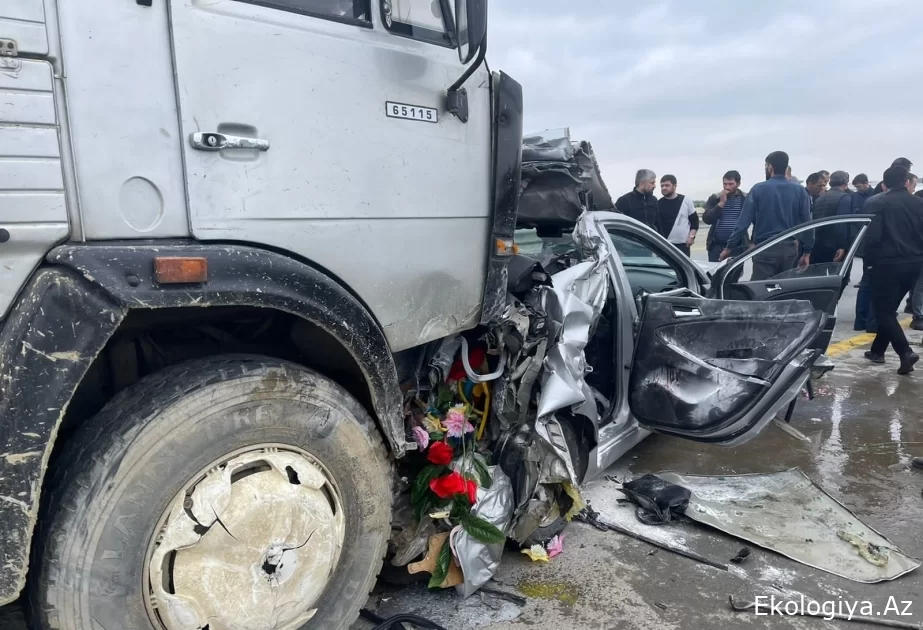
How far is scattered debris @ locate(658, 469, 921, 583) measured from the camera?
108 inches

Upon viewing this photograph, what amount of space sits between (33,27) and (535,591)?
2478 mm

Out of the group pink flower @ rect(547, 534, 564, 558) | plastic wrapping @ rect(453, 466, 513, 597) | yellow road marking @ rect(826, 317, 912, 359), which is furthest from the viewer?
yellow road marking @ rect(826, 317, 912, 359)

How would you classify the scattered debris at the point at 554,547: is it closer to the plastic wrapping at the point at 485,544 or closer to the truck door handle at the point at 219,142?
the plastic wrapping at the point at 485,544

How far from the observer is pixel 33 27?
4.59 feet

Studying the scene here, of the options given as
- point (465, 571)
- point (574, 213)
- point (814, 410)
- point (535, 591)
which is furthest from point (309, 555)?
point (814, 410)

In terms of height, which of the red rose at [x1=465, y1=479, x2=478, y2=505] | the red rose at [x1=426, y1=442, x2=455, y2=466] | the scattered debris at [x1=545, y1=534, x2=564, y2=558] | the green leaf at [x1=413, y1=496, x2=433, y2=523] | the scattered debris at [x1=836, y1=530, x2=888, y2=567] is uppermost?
the red rose at [x1=426, y1=442, x2=455, y2=466]

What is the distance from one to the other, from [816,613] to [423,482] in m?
1.59

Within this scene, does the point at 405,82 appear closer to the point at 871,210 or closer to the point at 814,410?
the point at 814,410

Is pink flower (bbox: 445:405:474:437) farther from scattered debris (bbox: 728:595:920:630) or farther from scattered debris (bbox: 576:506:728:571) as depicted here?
scattered debris (bbox: 728:595:920:630)

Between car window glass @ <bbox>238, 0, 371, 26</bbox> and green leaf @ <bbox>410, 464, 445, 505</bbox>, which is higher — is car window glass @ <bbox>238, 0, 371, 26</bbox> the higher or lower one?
the higher one

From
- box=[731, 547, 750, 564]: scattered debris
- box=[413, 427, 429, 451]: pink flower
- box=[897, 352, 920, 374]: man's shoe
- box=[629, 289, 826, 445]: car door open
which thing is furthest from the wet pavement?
box=[897, 352, 920, 374]: man's shoe

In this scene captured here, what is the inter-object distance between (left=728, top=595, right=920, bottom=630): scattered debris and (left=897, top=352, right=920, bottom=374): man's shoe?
159 inches

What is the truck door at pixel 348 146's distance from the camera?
5.52ft

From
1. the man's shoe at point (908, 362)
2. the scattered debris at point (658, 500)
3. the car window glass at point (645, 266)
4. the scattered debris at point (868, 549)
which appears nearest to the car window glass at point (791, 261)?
the car window glass at point (645, 266)
